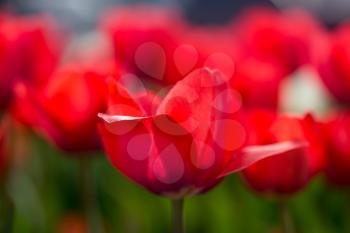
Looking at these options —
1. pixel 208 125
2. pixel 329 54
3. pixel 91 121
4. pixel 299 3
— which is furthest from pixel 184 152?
pixel 299 3

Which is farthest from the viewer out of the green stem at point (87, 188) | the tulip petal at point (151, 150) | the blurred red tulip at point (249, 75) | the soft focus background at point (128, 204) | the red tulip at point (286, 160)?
the soft focus background at point (128, 204)

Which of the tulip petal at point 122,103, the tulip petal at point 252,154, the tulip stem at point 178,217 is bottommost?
the tulip stem at point 178,217

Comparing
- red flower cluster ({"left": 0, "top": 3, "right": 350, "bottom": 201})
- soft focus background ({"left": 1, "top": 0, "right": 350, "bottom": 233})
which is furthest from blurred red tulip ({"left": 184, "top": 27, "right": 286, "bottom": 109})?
soft focus background ({"left": 1, "top": 0, "right": 350, "bottom": 233})

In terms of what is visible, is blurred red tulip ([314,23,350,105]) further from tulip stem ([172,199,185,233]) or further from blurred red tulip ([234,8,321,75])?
tulip stem ([172,199,185,233])

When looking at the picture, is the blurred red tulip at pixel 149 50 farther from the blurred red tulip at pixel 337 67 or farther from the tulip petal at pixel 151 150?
the tulip petal at pixel 151 150

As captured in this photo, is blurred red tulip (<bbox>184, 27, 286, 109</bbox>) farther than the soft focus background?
No

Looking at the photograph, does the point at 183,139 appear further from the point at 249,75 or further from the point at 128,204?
the point at 128,204

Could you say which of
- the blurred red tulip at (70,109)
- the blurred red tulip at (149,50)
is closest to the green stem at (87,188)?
the blurred red tulip at (70,109)

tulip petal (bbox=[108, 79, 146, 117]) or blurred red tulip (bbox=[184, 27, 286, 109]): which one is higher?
tulip petal (bbox=[108, 79, 146, 117])
